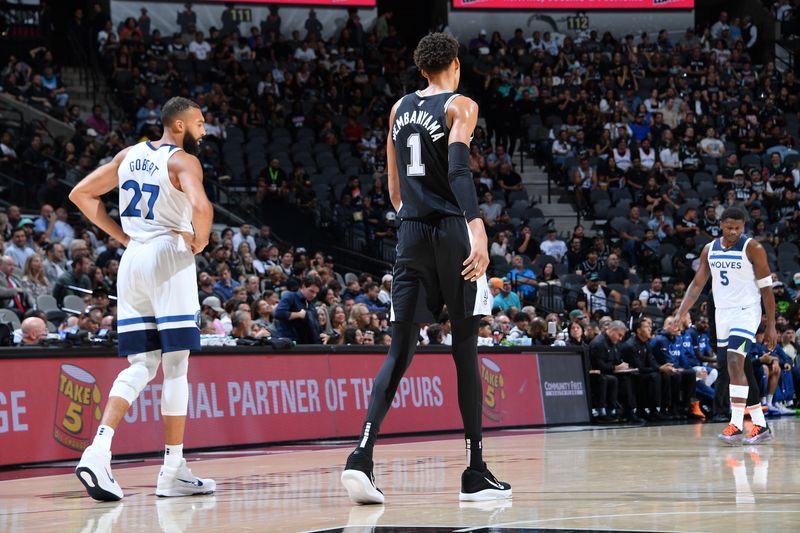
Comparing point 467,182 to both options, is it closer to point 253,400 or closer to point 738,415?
point 738,415

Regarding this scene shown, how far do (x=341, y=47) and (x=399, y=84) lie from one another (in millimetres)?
1802

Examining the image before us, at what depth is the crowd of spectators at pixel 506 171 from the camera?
1548 centimetres

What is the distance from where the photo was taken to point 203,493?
616 cm

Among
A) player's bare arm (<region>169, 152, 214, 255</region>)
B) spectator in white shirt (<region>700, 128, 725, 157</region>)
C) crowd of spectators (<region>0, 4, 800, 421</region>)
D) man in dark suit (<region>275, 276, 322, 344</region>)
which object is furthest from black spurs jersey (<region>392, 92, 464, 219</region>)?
spectator in white shirt (<region>700, 128, 725, 157</region>)

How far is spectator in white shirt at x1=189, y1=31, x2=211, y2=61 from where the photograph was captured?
2470 cm

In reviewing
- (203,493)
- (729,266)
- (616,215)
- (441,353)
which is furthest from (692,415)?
(203,493)

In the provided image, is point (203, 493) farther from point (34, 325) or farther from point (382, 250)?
point (382, 250)

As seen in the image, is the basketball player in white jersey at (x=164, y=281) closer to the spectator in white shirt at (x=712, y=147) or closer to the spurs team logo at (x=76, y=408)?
the spurs team logo at (x=76, y=408)

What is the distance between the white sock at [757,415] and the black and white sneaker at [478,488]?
5377 millimetres

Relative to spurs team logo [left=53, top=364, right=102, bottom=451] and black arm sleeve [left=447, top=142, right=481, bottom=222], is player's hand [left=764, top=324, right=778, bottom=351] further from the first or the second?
spurs team logo [left=53, top=364, right=102, bottom=451]

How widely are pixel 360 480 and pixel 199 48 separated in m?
20.7

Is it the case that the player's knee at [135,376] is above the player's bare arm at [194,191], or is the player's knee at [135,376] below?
below

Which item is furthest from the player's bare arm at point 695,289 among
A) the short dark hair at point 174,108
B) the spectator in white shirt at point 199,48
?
the spectator in white shirt at point 199,48

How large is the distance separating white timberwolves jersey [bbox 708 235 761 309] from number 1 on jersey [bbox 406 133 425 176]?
5.52 m
